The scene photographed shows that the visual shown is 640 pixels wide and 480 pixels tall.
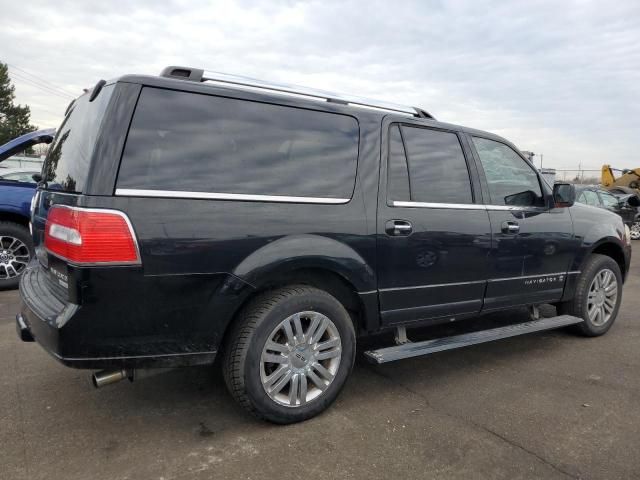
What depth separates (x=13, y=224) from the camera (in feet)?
19.8

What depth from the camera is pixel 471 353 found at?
427 centimetres

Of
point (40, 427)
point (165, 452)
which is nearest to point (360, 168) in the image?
point (165, 452)

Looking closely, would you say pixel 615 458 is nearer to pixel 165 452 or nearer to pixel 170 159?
pixel 165 452

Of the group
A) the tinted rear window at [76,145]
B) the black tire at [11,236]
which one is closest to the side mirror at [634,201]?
the black tire at [11,236]

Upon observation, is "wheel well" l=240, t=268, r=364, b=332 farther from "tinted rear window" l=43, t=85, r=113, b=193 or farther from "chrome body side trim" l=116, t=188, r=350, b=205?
"tinted rear window" l=43, t=85, r=113, b=193

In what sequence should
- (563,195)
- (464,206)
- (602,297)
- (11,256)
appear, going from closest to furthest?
(464,206) → (563,195) → (602,297) → (11,256)

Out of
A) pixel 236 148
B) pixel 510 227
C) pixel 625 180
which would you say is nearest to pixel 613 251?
pixel 510 227

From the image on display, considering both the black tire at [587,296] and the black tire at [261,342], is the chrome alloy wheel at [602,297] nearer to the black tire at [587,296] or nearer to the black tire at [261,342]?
the black tire at [587,296]

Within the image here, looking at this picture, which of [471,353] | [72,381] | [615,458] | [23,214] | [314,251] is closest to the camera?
[615,458]

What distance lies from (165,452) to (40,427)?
810 millimetres

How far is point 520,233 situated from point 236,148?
2378 millimetres

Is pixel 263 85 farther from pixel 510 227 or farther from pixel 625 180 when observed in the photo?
pixel 625 180

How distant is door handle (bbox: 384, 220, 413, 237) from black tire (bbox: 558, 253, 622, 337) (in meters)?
2.20

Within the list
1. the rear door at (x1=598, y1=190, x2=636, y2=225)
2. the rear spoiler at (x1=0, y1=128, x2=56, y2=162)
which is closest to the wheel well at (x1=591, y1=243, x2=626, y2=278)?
the rear spoiler at (x1=0, y1=128, x2=56, y2=162)
